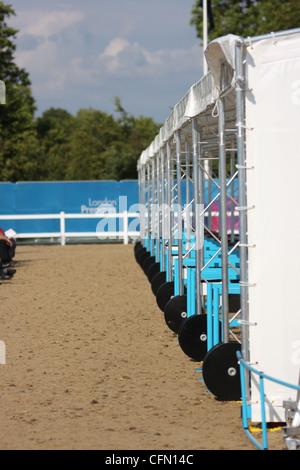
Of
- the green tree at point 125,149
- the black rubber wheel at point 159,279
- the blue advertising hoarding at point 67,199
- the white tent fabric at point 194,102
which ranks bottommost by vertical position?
the black rubber wheel at point 159,279

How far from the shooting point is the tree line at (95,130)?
1654 inches

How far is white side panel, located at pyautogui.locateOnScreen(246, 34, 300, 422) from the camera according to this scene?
5.80 metres

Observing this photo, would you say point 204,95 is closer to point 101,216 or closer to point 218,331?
point 218,331

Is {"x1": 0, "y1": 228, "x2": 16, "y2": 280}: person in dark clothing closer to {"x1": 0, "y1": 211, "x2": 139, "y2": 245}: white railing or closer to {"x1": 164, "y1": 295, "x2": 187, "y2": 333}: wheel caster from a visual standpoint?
{"x1": 164, "y1": 295, "x2": 187, "y2": 333}: wheel caster

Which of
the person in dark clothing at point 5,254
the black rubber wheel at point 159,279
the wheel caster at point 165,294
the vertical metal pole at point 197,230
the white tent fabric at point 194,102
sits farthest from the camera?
the person in dark clothing at point 5,254

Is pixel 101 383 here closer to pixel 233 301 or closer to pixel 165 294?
pixel 233 301

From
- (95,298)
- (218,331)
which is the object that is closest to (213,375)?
(218,331)

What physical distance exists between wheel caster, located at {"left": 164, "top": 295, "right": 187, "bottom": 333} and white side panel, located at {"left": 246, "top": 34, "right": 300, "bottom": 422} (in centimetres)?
377

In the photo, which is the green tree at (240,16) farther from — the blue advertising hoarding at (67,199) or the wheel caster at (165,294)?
the wheel caster at (165,294)

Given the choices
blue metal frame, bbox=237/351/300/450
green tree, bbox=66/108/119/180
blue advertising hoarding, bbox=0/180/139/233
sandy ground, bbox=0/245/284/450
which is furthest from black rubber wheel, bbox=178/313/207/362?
green tree, bbox=66/108/119/180

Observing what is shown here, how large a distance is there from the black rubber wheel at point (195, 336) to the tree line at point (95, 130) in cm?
2463

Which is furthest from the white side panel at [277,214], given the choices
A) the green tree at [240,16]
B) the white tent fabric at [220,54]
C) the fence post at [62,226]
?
the green tree at [240,16]

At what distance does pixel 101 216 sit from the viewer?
28641 mm

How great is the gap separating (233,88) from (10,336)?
16.6 feet
